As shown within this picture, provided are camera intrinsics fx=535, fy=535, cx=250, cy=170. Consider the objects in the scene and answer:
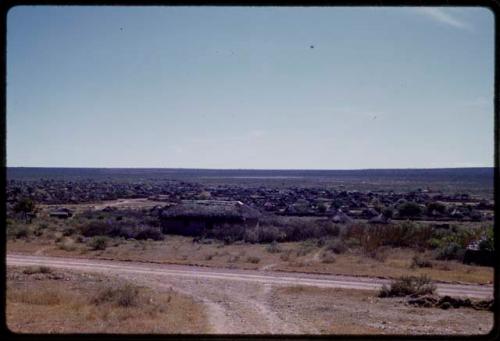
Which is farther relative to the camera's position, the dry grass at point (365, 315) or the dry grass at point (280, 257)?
the dry grass at point (280, 257)

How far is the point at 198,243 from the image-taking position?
2983 centimetres

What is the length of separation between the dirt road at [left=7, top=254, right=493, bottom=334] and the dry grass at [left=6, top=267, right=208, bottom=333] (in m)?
0.66

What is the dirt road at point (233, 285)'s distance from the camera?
10.9m

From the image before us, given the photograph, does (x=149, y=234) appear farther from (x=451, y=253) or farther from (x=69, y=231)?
(x=451, y=253)

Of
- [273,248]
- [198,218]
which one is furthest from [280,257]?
[198,218]

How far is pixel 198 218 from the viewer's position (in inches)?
1330

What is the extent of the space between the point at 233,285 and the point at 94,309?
5691mm

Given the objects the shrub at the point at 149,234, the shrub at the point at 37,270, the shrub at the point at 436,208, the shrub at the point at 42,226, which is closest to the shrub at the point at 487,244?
the shrub at the point at 37,270

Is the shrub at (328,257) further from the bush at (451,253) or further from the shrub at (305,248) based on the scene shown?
the bush at (451,253)

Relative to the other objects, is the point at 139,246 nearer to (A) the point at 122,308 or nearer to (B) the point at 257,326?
(A) the point at 122,308

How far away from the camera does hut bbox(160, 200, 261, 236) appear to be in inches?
1324

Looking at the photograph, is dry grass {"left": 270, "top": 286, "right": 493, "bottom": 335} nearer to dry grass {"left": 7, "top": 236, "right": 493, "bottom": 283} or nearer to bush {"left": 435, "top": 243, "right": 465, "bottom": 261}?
dry grass {"left": 7, "top": 236, "right": 493, "bottom": 283}

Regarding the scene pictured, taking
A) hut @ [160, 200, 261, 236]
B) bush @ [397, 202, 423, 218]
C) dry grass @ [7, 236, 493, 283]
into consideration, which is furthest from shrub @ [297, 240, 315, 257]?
bush @ [397, 202, 423, 218]

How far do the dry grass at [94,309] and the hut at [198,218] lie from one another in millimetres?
17362
